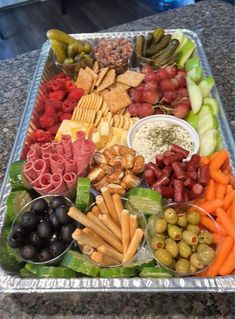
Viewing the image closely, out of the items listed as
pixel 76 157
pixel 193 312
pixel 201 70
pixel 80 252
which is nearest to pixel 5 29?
Answer: pixel 201 70

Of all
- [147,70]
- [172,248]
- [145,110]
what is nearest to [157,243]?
[172,248]

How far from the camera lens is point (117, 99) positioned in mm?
1399

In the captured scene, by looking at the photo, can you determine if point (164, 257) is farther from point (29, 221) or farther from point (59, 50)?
point (59, 50)

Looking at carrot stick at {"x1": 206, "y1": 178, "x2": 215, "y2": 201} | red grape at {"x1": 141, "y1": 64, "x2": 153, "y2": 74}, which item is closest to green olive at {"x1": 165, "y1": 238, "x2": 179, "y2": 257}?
carrot stick at {"x1": 206, "y1": 178, "x2": 215, "y2": 201}

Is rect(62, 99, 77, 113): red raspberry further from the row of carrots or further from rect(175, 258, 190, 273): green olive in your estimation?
rect(175, 258, 190, 273): green olive

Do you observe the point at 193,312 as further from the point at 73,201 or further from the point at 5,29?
the point at 5,29

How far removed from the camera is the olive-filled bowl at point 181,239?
34.1 inches

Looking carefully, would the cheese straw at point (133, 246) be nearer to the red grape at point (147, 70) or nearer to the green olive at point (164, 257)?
the green olive at point (164, 257)

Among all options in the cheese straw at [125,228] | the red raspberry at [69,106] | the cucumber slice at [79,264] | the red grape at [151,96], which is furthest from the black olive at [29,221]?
the red grape at [151,96]

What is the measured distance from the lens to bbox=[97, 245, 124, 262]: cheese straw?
88 cm

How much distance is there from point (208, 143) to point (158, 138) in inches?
7.4

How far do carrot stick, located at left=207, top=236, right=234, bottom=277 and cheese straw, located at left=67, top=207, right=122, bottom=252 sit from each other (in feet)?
0.79

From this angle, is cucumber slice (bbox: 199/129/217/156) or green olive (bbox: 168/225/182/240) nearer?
green olive (bbox: 168/225/182/240)

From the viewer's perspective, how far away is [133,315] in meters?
0.84
